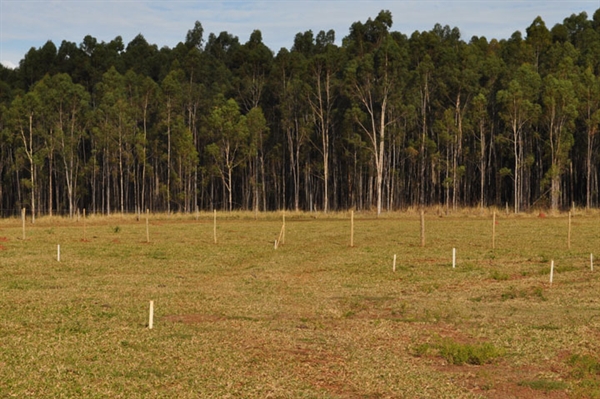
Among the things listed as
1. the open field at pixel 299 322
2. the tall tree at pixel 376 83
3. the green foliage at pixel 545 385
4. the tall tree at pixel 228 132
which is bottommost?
the green foliage at pixel 545 385

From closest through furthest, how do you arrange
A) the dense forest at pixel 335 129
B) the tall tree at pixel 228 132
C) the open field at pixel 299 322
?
the open field at pixel 299 322 → the dense forest at pixel 335 129 → the tall tree at pixel 228 132

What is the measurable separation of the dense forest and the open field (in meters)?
49.5

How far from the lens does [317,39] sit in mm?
154000

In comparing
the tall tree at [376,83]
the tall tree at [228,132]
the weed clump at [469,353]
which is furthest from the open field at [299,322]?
the tall tree at [228,132]

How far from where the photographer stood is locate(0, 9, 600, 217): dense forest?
88812mm

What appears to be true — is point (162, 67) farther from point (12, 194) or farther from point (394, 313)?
point (394, 313)

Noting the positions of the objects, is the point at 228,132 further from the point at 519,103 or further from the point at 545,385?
the point at 545,385

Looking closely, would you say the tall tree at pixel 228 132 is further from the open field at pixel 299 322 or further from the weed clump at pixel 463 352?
the weed clump at pixel 463 352

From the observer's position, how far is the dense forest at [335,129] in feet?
291

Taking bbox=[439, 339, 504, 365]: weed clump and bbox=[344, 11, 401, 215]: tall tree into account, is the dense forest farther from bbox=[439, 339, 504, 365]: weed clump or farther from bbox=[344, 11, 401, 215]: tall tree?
bbox=[439, 339, 504, 365]: weed clump

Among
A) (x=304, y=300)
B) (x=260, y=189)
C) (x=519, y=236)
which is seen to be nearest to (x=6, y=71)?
(x=260, y=189)

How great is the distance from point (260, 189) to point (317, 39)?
57427 millimetres

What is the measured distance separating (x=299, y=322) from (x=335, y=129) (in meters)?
86.6

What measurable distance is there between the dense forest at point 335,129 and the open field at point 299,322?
162 feet
